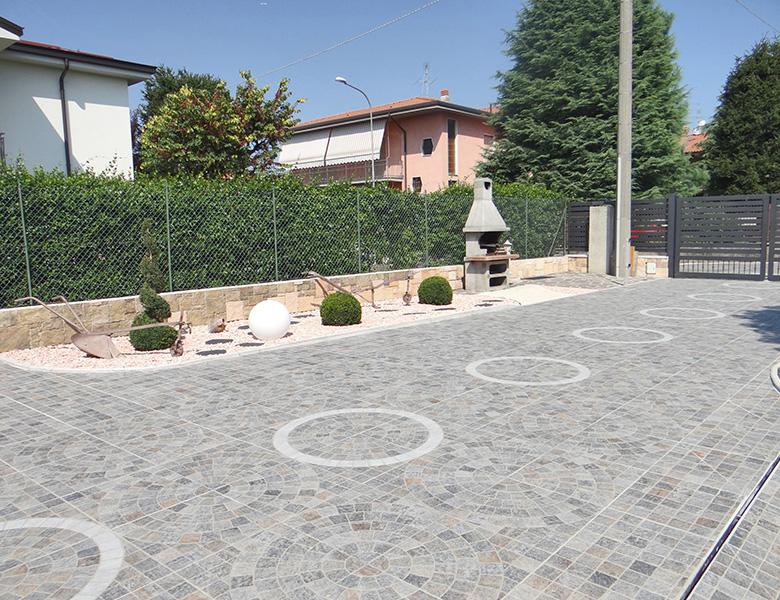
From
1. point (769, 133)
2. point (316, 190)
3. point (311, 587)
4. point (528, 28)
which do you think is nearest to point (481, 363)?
point (311, 587)

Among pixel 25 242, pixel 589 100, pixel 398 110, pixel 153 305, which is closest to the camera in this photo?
pixel 153 305

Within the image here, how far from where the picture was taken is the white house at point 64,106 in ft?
53.1

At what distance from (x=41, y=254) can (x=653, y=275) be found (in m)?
18.3

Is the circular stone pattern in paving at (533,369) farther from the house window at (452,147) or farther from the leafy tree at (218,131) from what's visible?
the house window at (452,147)

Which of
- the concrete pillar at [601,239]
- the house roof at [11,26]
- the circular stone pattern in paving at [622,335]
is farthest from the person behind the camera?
the concrete pillar at [601,239]

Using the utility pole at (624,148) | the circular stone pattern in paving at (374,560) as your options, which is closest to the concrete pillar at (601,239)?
the utility pole at (624,148)

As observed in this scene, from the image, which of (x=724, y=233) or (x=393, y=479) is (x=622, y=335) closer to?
(x=393, y=479)

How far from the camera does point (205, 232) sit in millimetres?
11594

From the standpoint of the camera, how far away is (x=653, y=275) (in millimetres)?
20266

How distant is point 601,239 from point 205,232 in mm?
14543

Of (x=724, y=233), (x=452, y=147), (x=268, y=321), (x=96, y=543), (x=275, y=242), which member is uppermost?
(x=452, y=147)

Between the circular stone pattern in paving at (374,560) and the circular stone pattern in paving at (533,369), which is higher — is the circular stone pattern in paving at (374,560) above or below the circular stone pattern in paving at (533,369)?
below

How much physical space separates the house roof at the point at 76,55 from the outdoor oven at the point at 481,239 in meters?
11.2

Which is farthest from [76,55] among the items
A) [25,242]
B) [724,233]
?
[724,233]
